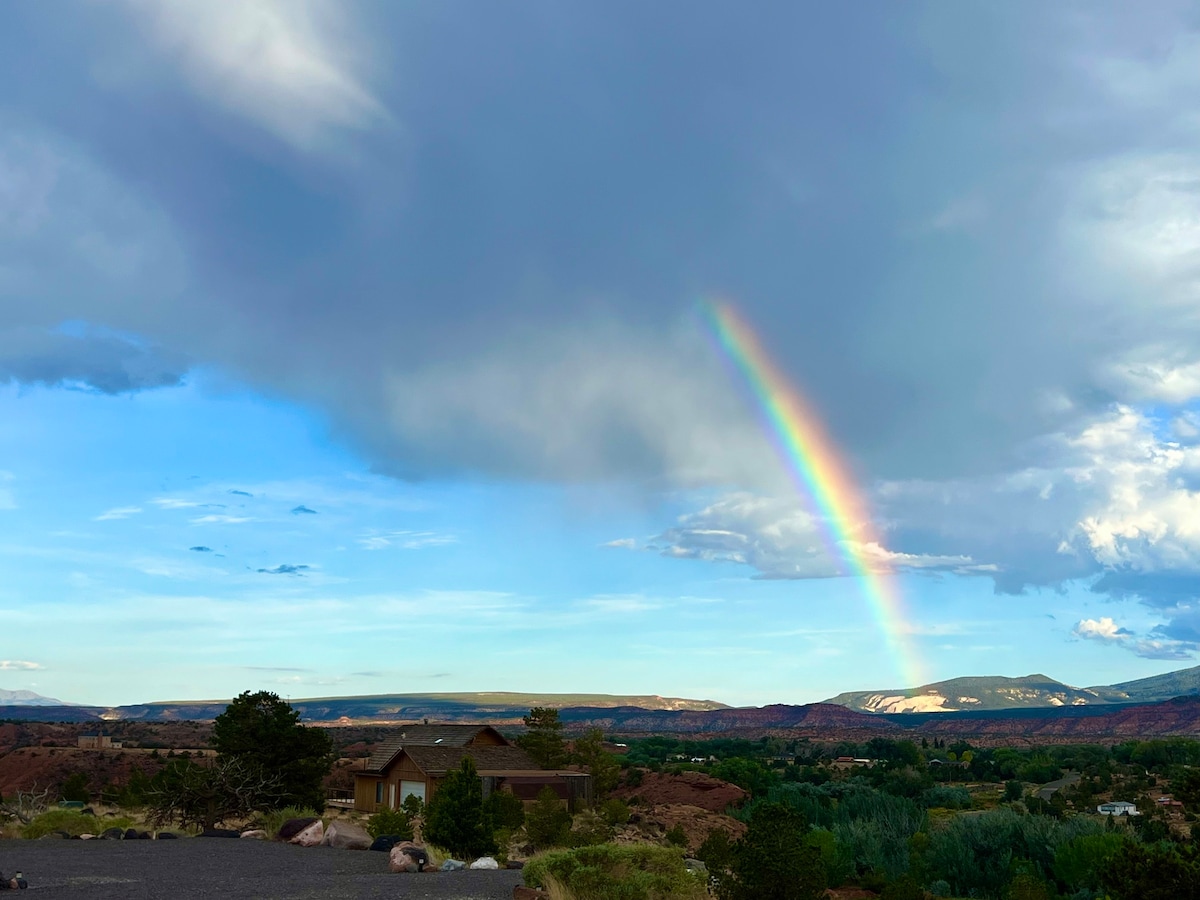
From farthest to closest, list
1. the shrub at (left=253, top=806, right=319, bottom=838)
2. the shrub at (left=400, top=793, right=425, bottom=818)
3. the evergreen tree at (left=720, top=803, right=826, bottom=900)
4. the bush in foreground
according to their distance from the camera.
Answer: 1. the shrub at (left=400, top=793, right=425, bottom=818)
2. the shrub at (left=253, top=806, right=319, bottom=838)
3. the bush in foreground
4. the evergreen tree at (left=720, top=803, right=826, bottom=900)

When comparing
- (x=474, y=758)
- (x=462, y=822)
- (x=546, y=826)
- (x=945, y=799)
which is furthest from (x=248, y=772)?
(x=945, y=799)

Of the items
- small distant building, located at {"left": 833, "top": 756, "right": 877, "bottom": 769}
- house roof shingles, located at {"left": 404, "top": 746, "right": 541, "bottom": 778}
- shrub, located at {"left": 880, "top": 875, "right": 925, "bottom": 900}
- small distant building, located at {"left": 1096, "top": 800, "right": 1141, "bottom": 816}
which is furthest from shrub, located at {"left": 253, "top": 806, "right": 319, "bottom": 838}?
small distant building, located at {"left": 833, "top": 756, "right": 877, "bottom": 769}

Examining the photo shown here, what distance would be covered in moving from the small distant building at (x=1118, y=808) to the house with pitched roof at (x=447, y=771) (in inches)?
882

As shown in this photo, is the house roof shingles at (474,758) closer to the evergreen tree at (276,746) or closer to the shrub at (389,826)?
the evergreen tree at (276,746)

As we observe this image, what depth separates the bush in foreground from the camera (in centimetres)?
1825

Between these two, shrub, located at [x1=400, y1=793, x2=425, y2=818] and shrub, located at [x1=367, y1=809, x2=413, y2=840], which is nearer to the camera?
shrub, located at [x1=367, y1=809, x2=413, y2=840]

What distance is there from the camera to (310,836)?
3103 cm

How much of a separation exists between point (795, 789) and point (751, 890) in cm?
3359

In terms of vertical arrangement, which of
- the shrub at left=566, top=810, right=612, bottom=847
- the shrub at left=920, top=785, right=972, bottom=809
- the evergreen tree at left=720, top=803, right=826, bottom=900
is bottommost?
the shrub at left=920, top=785, right=972, bottom=809

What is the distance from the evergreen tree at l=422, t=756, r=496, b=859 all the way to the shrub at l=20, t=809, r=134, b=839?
1437cm

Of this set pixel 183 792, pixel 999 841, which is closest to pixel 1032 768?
pixel 999 841

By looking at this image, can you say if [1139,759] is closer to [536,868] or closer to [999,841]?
[999,841]

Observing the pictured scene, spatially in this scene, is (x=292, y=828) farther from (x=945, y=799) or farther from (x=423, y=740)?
(x=945, y=799)

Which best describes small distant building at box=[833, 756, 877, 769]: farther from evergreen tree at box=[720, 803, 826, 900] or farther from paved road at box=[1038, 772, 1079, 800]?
evergreen tree at box=[720, 803, 826, 900]
